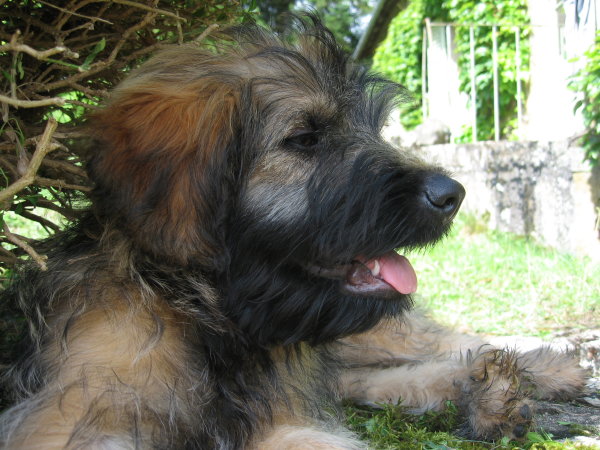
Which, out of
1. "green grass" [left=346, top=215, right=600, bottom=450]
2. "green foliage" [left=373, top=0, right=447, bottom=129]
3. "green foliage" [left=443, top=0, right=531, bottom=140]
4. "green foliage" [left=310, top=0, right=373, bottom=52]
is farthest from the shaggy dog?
"green foliage" [left=310, top=0, right=373, bottom=52]

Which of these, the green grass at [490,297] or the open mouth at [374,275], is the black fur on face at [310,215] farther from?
the green grass at [490,297]

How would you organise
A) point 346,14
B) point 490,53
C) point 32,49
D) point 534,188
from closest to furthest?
point 32,49
point 534,188
point 490,53
point 346,14

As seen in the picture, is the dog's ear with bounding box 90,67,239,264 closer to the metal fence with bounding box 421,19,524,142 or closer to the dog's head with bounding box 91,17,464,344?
the dog's head with bounding box 91,17,464,344

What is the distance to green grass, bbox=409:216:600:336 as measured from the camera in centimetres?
474

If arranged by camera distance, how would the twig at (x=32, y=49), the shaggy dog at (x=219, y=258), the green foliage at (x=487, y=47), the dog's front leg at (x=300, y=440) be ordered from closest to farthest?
the twig at (x=32, y=49) → the shaggy dog at (x=219, y=258) → the dog's front leg at (x=300, y=440) → the green foliage at (x=487, y=47)

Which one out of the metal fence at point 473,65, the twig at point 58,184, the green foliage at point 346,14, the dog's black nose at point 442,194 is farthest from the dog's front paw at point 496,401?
the green foliage at point 346,14

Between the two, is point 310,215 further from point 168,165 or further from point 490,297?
point 490,297

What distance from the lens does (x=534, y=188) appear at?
7.43 meters

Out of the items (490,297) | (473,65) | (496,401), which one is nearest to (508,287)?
(490,297)

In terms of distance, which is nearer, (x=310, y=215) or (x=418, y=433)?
(x=310, y=215)

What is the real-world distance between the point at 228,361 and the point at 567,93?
669cm

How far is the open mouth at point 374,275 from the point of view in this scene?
2344 millimetres

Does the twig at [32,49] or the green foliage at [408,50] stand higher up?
the green foliage at [408,50]

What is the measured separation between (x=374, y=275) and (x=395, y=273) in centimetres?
8
